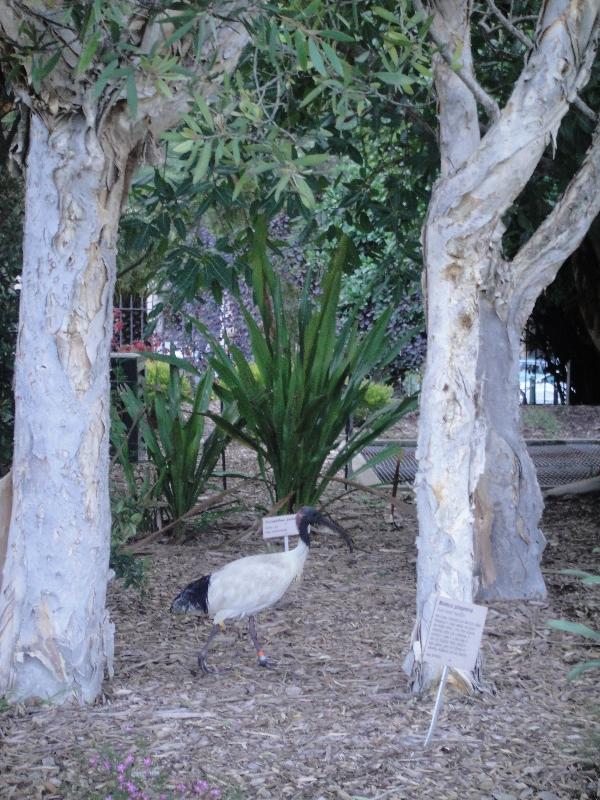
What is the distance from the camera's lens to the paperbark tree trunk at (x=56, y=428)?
145 inches

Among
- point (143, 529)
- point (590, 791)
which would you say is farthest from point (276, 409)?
point (590, 791)

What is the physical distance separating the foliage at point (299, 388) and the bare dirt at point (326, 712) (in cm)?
84

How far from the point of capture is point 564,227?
204 inches

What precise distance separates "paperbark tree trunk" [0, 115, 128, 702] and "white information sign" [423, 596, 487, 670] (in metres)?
1.20

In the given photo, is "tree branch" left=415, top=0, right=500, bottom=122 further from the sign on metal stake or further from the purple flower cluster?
the purple flower cluster

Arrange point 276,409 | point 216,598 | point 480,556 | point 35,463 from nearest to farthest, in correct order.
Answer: point 35,463, point 216,598, point 480,556, point 276,409

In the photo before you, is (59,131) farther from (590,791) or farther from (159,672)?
(590,791)

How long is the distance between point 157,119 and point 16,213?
2232 mm

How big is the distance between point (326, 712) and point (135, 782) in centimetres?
91

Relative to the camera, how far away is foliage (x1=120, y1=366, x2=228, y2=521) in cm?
651

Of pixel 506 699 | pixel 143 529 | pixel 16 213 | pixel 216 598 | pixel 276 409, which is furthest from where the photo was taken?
pixel 143 529

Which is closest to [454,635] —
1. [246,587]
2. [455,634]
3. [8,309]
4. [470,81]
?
[455,634]

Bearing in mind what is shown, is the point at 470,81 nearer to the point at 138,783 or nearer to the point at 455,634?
the point at 455,634

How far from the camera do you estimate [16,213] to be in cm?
576
